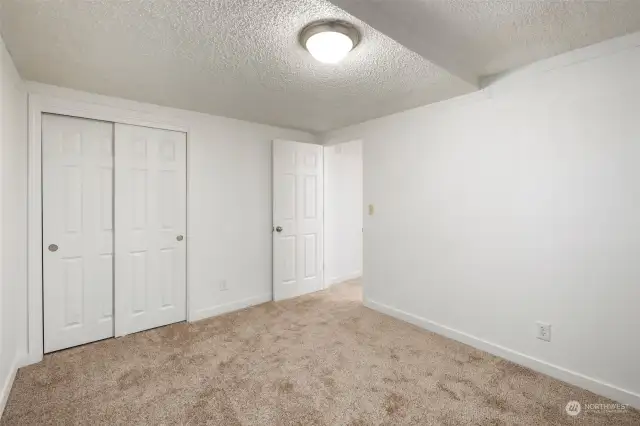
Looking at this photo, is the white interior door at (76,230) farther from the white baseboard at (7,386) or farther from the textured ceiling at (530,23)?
the textured ceiling at (530,23)

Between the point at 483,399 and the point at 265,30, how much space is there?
2.52m

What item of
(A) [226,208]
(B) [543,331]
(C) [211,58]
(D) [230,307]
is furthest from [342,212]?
(C) [211,58]

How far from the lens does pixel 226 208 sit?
137 inches

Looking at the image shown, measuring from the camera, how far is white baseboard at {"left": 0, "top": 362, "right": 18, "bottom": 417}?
1.81 m

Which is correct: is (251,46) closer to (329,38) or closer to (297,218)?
(329,38)

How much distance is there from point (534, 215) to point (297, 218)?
99.6 inches

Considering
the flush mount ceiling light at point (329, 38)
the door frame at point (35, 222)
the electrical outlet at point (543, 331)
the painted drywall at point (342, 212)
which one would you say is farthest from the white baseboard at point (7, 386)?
the electrical outlet at point (543, 331)

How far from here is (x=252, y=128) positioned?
12.0 ft

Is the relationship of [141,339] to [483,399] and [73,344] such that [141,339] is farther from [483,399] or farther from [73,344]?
[483,399]

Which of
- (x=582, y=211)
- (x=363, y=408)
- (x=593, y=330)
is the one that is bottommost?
(x=363, y=408)

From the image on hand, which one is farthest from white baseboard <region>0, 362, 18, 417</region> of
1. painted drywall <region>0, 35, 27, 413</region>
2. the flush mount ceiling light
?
the flush mount ceiling light

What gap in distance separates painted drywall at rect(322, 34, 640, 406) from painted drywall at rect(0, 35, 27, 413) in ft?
9.90

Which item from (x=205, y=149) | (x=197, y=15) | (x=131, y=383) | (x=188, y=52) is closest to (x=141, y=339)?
(x=131, y=383)

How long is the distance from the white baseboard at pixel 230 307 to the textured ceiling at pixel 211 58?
6.84 feet
